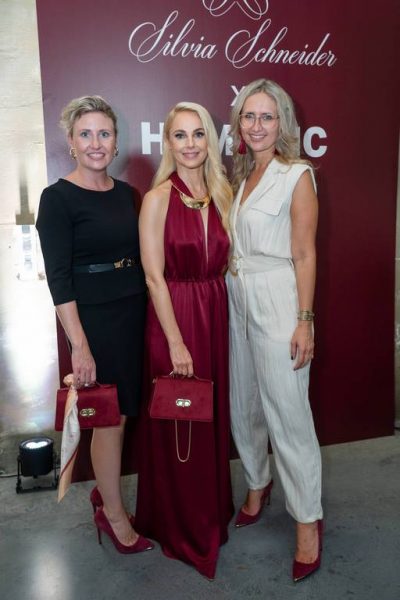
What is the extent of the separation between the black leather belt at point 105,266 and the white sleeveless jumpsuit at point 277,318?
0.42 m

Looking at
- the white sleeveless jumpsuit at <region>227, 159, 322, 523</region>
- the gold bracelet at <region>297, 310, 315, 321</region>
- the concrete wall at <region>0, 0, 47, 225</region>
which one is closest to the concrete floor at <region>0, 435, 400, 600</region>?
the white sleeveless jumpsuit at <region>227, 159, 322, 523</region>

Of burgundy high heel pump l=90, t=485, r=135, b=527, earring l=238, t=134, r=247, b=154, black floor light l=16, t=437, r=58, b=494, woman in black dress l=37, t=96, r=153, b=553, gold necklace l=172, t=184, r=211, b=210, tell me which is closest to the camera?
woman in black dress l=37, t=96, r=153, b=553

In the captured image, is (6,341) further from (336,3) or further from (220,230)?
(336,3)

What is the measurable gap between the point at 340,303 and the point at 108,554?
6.23ft

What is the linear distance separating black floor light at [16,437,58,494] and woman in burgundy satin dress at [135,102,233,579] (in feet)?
2.41

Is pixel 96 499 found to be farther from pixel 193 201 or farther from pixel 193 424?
pixel 193 201

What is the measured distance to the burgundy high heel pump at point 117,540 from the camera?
2.38m

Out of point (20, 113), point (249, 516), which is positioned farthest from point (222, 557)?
point (20, 113)

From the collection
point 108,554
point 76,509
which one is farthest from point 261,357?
point 76,509

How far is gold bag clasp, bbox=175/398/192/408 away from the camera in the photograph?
6.82 ft

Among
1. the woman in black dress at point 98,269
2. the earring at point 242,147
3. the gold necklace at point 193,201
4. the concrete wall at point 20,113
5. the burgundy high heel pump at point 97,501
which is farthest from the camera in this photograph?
the concrete wall at point 20,113

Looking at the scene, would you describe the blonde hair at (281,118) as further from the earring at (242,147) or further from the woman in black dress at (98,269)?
the woman in black dress at (98,269)

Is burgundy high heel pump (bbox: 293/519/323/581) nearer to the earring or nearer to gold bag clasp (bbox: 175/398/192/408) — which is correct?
gold bag clasp (bbox: 175/398/192/408)

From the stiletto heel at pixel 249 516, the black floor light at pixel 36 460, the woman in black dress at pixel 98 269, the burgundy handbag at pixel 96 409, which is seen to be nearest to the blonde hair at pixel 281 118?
the woman in black dress at pixel 98 269
